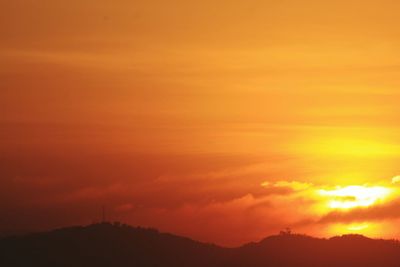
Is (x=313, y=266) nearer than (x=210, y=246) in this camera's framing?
Yes

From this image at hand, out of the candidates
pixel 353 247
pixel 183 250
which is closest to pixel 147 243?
pixel 183 250

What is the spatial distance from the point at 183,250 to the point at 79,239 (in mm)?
15857

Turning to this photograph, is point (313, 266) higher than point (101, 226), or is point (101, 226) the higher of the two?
point (101, 226)

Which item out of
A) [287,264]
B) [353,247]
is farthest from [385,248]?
[287,264]

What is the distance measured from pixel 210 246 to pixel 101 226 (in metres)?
17.1

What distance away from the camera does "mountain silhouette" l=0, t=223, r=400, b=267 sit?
163m

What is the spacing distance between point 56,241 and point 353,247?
146 ft

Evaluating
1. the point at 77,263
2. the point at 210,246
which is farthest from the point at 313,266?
the point at 77,263

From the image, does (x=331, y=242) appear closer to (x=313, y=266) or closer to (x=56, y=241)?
(x=313, y=266)

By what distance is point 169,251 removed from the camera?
557 feet

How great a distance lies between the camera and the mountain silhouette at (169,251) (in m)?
163

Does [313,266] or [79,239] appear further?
[79,239]

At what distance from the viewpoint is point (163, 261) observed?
165500 mm

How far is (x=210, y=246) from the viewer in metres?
174
